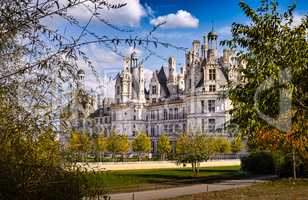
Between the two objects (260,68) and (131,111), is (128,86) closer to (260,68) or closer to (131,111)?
(131,111)

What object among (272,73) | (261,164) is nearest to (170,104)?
(261,164)

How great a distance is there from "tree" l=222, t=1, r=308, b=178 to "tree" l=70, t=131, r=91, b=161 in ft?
13.8

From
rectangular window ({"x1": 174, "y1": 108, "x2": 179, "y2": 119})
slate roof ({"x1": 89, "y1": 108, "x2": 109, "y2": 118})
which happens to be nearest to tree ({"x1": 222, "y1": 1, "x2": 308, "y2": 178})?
slate roof ({"x1": 89, "y1": 108, "x2": 109, "y2": 118})

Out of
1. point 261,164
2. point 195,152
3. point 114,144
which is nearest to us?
point 195,152

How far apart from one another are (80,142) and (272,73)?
4.63 m

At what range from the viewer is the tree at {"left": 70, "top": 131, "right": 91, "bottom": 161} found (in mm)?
4604

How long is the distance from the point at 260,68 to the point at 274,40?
87cm

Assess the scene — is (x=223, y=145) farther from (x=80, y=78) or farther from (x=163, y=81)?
(x=80, y=78)

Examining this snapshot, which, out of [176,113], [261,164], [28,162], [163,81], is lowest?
[261,164]

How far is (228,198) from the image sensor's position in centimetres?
1397

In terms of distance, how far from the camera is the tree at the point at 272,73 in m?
8.91

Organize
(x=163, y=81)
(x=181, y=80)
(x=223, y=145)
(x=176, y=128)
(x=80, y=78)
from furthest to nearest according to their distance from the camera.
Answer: (x=163, y=81)
(x=181, y=80)
(x=176, y=128)
(x=223, y=145)
(x=80, y=78)

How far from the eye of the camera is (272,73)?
336 inches

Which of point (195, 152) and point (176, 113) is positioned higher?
point (176, 113)
